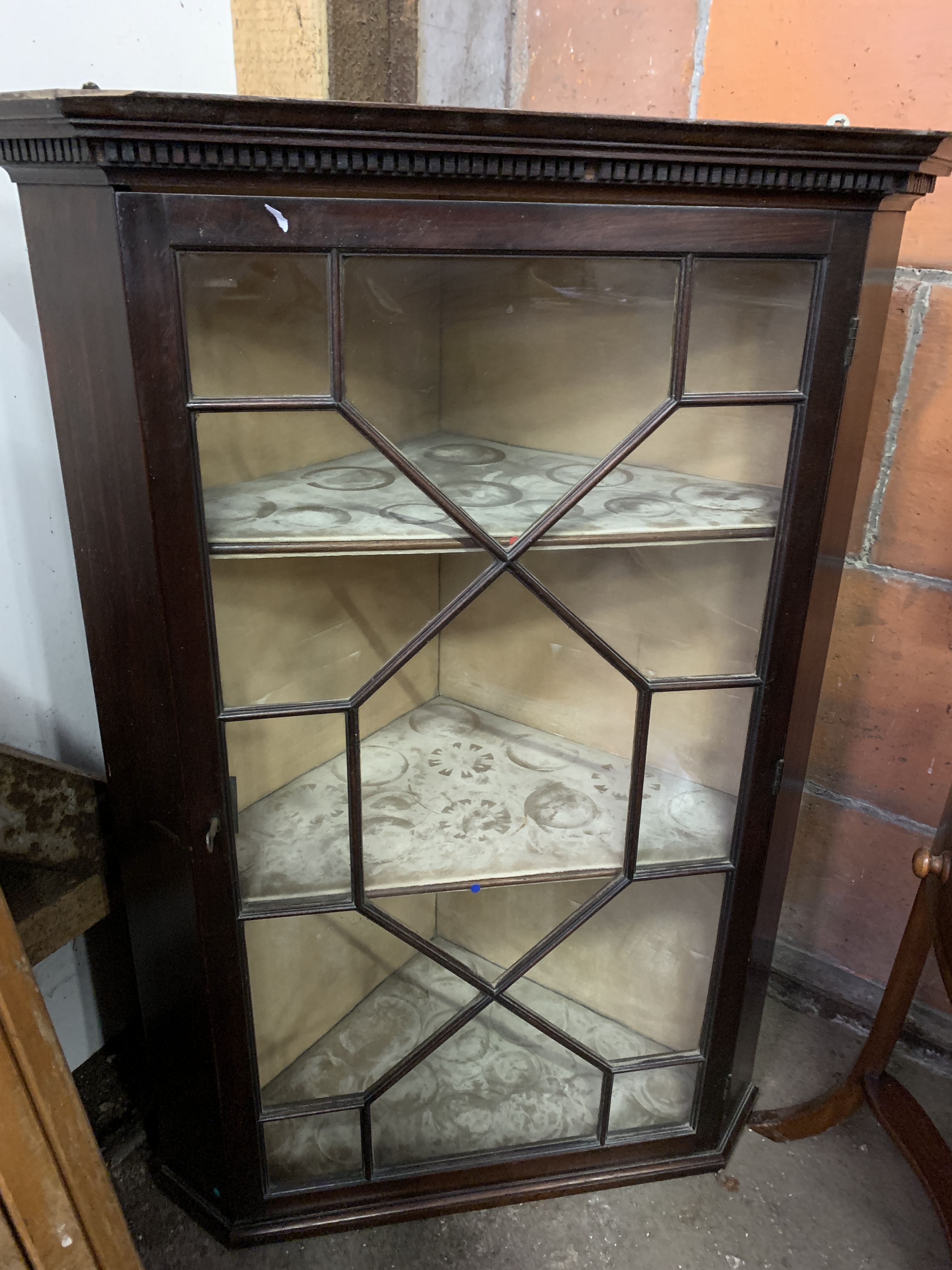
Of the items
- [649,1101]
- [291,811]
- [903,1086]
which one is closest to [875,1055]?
[903,1086]

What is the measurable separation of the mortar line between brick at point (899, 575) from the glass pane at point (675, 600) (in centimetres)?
36

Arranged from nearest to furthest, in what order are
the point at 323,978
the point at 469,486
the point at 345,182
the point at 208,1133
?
the point at 345,182 < the point at 469,486 < the point at 208,1133 < the point at 323,978

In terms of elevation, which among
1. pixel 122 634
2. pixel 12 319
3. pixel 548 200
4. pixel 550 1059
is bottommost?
pixel 550 1059

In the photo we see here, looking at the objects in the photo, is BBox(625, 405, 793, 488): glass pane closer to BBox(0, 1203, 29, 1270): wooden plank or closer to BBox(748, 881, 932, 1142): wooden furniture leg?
BBox(748, 881, 932, 1142): wooden furniture leg

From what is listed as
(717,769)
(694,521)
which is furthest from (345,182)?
(717,769)

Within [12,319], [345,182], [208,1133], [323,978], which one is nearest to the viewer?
[345,182]

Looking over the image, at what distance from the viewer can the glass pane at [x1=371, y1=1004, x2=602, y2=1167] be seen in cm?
121

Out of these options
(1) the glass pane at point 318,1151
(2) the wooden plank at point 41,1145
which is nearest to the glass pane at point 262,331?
(2) the wooden plank at point 41,1145

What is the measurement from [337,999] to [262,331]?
3.04 ft

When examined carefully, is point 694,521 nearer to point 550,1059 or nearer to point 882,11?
point 882,11

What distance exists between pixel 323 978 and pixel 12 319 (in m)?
0.92

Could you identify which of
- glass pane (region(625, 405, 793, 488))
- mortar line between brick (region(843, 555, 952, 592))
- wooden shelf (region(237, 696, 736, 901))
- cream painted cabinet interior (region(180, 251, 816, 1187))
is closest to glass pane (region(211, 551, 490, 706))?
cream painted cabinet interior (region(180, 251, 816, 1187))

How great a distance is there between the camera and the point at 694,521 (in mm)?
919

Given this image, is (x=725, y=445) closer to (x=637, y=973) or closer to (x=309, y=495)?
(x=309, y=495)
